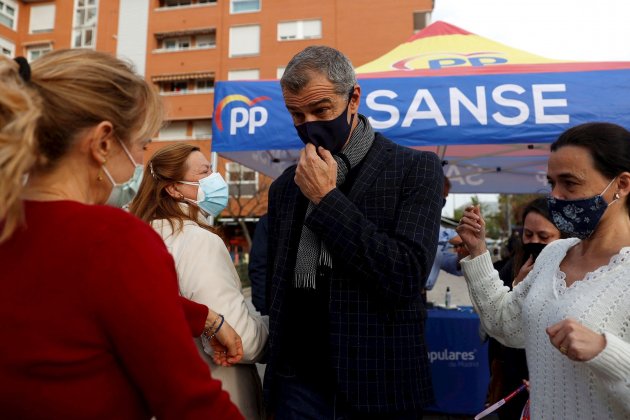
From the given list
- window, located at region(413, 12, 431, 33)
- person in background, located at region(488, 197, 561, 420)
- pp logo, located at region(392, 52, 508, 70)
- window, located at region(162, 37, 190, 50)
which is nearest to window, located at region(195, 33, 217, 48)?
window, located at region(162, 37, 190, 50)

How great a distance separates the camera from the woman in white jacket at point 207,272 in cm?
165

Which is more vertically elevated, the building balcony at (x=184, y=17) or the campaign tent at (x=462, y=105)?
the building balcony at (x=184, y=17)

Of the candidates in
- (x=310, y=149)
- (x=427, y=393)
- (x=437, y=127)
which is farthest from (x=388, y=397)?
(x=437, y=127)

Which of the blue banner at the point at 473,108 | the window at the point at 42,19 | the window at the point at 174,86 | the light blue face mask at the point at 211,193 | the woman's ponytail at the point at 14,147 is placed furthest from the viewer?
the window at the point at 42,19

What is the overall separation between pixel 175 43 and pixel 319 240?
100 feet

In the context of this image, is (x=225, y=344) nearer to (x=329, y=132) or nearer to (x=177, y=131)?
(x=329, y=132)

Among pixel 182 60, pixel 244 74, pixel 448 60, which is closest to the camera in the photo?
pixel 448 60

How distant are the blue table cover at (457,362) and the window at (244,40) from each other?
2489 cm

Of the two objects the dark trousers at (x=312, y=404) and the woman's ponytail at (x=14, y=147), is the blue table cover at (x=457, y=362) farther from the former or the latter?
the woman's ponytail at (x=14, y=147)

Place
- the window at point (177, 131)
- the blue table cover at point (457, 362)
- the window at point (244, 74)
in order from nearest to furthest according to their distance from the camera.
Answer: the blue table cover at point (457, 362) < the window at point (244, 74) < the window at point (177, 131)

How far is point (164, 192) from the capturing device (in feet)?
6.59

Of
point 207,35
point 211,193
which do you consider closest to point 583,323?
point 211,193

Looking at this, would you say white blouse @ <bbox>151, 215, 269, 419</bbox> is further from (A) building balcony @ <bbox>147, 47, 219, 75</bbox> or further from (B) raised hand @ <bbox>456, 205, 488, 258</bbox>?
(A) building balcony @ <bbox>147, 47, 219, 75</bbox>

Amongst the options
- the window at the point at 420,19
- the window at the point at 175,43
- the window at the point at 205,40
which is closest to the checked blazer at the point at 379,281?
the window at the point at 420,19
